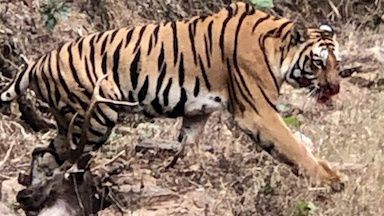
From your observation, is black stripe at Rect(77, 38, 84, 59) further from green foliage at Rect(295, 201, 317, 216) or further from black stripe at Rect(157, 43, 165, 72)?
green foliage at Rect(295, 201, 317, 216)

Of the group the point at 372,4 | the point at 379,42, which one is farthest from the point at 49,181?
the point at 372,4

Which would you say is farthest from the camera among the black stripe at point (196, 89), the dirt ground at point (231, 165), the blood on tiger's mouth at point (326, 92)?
the black stripe at point (196, 89)

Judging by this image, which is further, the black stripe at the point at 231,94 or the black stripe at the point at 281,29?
the black stripe at the point at 281,29

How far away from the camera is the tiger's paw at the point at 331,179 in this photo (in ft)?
19.2

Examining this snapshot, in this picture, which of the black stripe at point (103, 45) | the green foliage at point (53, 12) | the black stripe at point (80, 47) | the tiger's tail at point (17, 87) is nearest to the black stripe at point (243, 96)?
the black stripe at point (103, 45)

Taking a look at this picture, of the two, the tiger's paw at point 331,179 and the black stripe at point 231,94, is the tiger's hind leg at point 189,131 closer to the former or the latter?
the black stripe at point 231,94

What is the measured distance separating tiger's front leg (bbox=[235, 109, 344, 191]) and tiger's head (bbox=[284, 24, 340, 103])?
29 centimetres

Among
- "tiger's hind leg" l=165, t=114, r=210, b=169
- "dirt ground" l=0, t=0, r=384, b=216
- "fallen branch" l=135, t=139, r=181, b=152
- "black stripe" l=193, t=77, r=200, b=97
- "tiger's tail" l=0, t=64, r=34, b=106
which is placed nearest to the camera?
"dirt ground" l=0, t=0, r=384, b=216

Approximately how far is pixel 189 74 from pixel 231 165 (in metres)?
0.65

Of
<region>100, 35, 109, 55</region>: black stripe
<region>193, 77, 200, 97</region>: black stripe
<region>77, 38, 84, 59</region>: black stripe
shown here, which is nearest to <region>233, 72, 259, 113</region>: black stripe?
<region>193, 77, 200, 97</region>: black stripe

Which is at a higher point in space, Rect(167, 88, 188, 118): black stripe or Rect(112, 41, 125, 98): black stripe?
Rect(112, 41, 125, 98): black stripe

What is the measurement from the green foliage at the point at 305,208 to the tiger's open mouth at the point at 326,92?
0.74 meters

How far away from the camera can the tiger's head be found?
616 cm

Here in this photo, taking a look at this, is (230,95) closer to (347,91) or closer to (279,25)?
(279,25)
